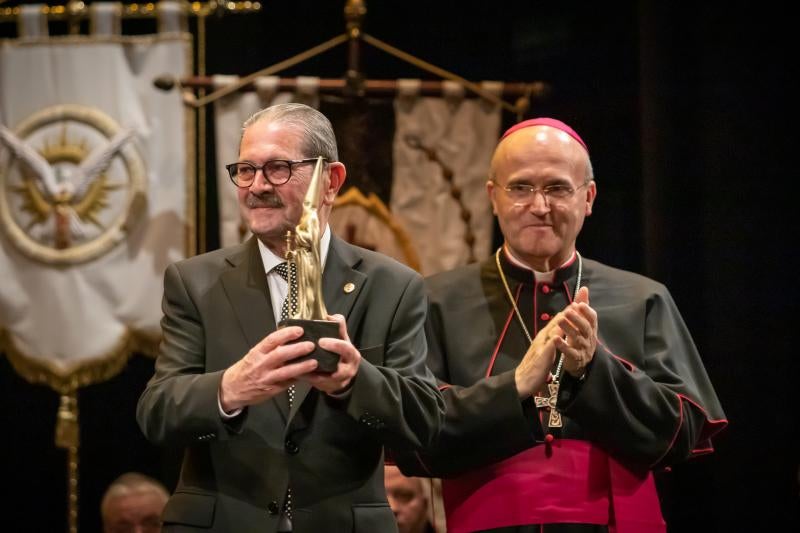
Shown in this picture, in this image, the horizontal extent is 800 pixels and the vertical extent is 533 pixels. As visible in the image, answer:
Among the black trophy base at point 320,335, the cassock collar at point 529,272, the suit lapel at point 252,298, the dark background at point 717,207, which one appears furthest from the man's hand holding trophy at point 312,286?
the dark background at point 717,207

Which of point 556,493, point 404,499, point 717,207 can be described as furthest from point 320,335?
point 717,207

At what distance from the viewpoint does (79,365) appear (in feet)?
17.3

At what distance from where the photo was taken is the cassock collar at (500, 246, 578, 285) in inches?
141

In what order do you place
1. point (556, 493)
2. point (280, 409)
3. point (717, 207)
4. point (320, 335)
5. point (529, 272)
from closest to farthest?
→ point (320, 335), point (280, 409), point (556, 493), point (529, 272), point (717, 207)

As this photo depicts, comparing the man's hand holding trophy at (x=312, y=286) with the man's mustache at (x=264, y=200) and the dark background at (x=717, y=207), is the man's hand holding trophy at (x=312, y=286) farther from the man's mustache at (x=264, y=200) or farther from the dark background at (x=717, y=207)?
the dark background at (x=717, y=207)

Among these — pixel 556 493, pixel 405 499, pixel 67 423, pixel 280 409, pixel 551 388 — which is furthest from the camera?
pixel 67 423

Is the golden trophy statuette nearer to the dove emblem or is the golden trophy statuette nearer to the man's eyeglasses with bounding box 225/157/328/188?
the man's eyeglasses with bounding box 225/157/328/188

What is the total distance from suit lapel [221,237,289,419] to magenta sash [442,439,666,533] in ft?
2.59

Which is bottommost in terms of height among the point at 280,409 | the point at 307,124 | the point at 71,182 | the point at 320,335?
the point at 280,409

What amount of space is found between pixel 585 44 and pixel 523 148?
6.75 ft

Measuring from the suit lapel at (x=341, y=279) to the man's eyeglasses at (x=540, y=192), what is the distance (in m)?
0.72

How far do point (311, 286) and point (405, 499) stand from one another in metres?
1.92

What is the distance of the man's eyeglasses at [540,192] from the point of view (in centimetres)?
343

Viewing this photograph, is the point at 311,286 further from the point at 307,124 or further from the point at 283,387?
the point at 307,124
